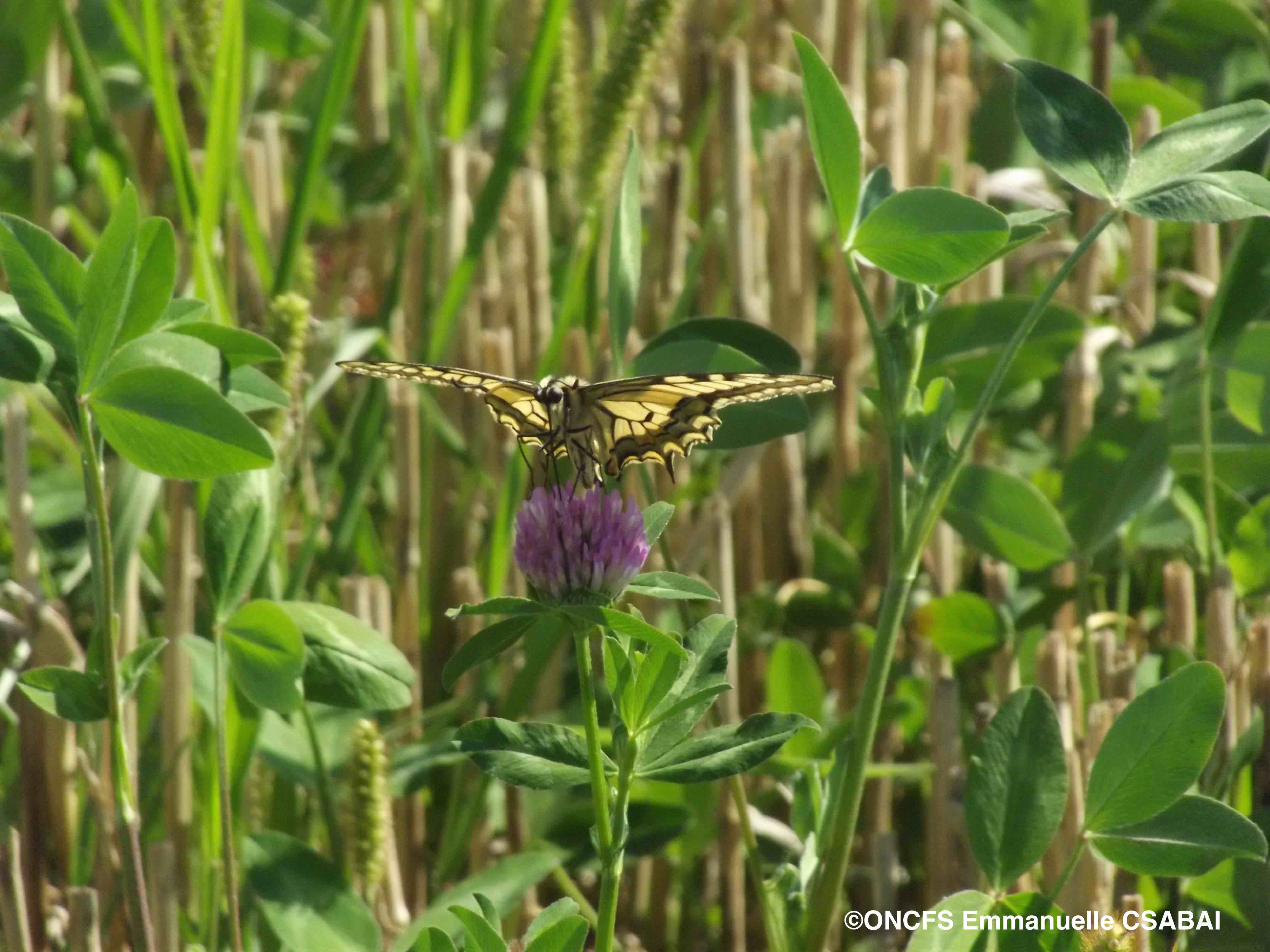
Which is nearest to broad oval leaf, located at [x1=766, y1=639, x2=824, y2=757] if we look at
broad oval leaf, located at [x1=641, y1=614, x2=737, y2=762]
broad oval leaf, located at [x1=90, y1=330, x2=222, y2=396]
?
broad oval leaf, located at [x1=641, y1=614, x2=737, y2=762]

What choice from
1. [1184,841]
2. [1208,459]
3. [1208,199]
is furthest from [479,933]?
[1208,459]

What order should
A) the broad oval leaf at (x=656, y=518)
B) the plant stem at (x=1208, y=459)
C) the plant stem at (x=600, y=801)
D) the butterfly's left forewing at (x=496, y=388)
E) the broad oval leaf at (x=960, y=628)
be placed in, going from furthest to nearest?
the broad oval leaf at (x=960, y=628) < the plant stem at (x=1208, y=459) < the butterfly's left forewing at (x=496, y=388) < the broad oval leaf at (x=656, y=518) < the plant stem at (x=600, y=801)

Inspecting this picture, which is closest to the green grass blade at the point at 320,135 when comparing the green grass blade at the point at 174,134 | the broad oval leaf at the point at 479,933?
the green grass blade at the point at 174,134

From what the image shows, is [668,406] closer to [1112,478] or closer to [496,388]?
[496,388]

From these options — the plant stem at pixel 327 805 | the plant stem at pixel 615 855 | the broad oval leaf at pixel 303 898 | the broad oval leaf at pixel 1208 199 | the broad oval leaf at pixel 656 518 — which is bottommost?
the broad oval leaf at pixel 303 898

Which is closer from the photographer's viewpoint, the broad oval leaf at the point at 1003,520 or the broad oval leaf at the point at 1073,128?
the broad oval leaf at the point at 1073,128

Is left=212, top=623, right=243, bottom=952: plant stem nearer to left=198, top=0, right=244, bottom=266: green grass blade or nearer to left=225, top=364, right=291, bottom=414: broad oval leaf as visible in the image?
left=225, top=364, right=291, bottom=414: broad oval leaf

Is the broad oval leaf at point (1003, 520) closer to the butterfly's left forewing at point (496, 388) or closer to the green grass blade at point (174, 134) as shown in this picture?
the butterfly's left forewing at point (496, 388)

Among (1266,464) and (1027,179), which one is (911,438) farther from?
(1027,179)

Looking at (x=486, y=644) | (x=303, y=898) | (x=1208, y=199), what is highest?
(x=1208, y=199)
